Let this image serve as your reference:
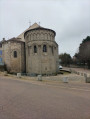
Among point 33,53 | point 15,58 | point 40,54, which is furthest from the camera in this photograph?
point 15,58

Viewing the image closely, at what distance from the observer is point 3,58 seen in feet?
98.9

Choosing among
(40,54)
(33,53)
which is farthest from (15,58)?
(40,54)

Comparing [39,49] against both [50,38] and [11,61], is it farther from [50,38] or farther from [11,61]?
[11,61]

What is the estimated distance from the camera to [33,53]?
2606 centimetres

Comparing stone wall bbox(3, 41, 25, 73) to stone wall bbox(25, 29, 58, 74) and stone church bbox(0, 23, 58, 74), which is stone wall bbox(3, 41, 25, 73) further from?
stone wall bbox(25, 29, 58, 74)

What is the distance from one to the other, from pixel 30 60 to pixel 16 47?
560 cm

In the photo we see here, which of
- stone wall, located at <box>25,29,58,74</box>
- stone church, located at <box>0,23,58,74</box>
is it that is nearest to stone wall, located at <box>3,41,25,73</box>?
stone church, located at <box>0,23,58,74</box>

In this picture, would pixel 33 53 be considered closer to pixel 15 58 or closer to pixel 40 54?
pixel 40 54

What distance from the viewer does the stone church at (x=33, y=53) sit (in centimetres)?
2564

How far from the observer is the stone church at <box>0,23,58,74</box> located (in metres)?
25.6

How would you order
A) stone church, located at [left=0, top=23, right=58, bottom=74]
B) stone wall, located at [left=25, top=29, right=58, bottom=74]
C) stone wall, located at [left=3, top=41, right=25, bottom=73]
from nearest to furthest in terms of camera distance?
stone wall, located at [left=25, top=29, right=58, bottom=74] → stone church, located at [left=0, top=23, right=58, bottom=74] → stone wall, located at [left=3, top=41, right=25, bottom=73]

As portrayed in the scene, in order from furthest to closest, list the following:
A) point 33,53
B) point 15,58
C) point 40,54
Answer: point 15,58, point 33,53, point 40,54

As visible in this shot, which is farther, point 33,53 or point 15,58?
point 15,58

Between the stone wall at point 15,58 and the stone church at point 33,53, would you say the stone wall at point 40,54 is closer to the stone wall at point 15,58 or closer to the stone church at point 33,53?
the stone church at point 33,53
